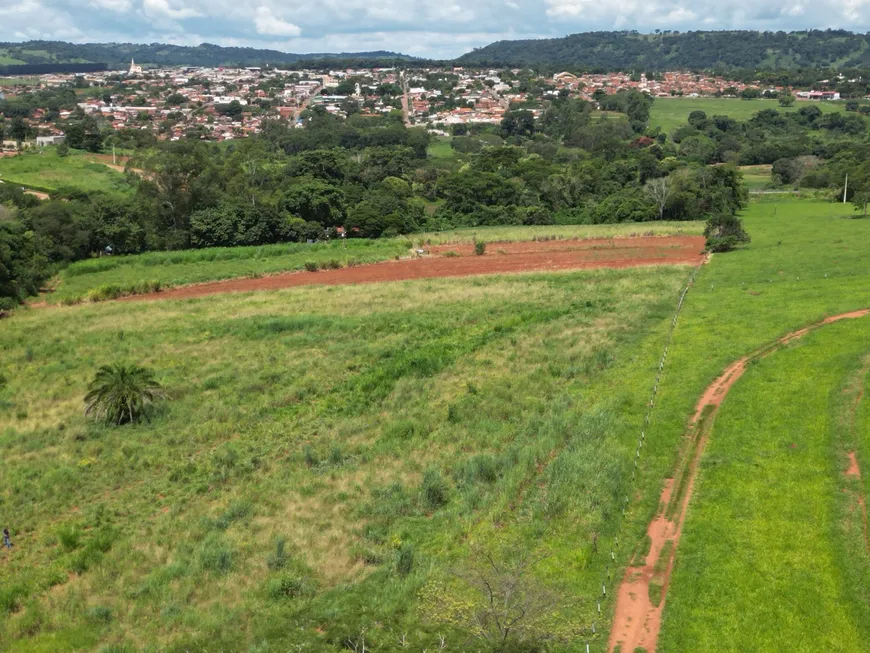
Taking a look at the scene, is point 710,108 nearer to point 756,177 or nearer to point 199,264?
point 756,177

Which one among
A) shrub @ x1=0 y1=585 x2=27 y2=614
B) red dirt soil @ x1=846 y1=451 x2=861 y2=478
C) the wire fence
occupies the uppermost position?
red dirt soil @ x1=846 y1=451 x2=861 y2=478

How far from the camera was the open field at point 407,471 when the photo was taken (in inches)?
482

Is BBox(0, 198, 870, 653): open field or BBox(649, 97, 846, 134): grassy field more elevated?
BBox(649, 97, 846, 134): grassy field

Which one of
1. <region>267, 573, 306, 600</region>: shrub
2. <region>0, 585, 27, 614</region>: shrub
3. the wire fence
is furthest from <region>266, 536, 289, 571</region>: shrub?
the wire fence

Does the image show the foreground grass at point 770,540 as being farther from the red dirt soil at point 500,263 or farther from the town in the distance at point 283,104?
the town in the distance at point 283,104

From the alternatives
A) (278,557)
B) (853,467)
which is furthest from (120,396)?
(853,467)

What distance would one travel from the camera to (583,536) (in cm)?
1373

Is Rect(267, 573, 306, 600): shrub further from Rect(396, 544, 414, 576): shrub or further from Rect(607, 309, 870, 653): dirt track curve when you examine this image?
Rect(607, 309, 870, 653): dirt track curve

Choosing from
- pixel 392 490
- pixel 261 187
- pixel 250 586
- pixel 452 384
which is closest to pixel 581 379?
pixel 452 384

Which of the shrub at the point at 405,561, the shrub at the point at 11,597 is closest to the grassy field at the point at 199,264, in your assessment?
the shrub at the point at 11,597

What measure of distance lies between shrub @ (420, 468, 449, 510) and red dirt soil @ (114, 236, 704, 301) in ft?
81.7

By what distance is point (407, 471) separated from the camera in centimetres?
1730

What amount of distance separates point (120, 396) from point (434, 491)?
384 inches

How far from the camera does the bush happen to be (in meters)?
40.7
